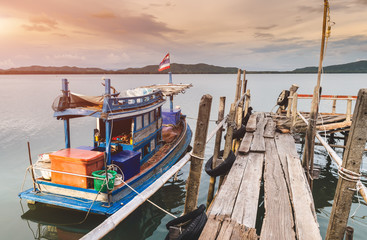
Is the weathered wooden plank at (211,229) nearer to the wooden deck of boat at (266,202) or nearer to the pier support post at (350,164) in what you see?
the wooden deck of boat at (266,202)

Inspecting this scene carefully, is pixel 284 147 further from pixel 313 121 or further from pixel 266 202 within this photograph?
pixel 266 202

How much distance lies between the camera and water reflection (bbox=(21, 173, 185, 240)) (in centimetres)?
902

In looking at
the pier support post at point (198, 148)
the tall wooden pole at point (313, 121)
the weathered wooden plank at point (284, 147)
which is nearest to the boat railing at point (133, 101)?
the pier support post at point (198, 148)

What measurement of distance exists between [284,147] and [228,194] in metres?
4.74

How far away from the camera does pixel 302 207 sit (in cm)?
476

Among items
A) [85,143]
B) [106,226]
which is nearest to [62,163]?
[106,226]

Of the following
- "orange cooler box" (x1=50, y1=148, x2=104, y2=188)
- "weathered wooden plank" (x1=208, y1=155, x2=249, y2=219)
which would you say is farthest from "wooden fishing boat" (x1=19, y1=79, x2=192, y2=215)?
"weathered wooden plank" (x1=208, y1=155, x2=249, y2=219)

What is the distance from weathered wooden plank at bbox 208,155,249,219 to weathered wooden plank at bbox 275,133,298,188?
1.21 meters

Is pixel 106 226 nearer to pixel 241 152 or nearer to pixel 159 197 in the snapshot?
pixel 241 152

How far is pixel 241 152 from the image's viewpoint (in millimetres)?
8203

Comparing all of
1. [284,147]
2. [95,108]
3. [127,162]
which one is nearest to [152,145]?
[127,162]

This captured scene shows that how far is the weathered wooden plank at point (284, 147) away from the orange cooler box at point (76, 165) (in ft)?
21.4

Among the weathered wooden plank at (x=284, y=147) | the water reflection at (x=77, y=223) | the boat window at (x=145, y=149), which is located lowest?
the water reflection at (x=77, y=223)

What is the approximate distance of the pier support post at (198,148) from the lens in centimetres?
389
